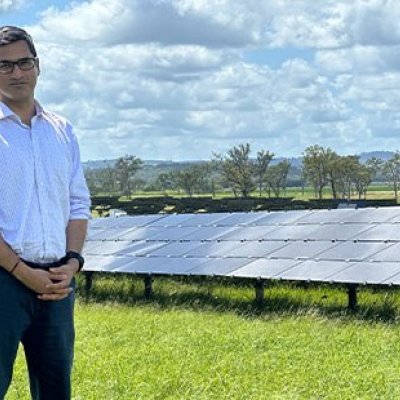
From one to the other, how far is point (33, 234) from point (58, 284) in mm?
210

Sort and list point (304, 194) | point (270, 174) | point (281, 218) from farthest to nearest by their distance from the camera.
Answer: point (304, 194)
point (270, 174)
point (281, 218)

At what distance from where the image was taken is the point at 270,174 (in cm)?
6531

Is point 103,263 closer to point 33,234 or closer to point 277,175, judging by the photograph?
point 33,234

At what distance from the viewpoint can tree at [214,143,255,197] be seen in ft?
191

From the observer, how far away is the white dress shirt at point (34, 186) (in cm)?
317

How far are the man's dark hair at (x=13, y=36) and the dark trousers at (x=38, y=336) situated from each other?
866mm

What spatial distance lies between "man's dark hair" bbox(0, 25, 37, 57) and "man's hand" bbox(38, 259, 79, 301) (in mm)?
842

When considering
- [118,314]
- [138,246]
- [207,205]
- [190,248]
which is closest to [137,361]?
[118,314]

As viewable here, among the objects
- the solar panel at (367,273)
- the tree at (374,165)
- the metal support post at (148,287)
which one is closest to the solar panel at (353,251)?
the solar panel at (367,273)

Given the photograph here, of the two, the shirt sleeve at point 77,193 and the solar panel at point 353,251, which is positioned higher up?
the shirt sleeve at point 77,193

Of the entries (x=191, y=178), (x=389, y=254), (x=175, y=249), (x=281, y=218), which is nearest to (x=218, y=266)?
(x=175, y=249)

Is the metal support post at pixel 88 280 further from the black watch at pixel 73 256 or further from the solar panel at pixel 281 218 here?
the black watch at pixel 73 256

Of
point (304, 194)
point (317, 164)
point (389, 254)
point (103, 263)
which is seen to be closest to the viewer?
point (389, 254)

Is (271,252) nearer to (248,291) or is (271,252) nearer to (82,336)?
(248,291)
